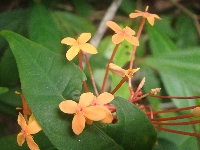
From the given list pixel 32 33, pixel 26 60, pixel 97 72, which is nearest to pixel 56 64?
pixel 26 60

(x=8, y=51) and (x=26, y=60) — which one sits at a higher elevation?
(x=26, y=60)

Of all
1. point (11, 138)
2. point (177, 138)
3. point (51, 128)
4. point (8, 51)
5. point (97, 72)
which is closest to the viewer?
point (51, 128)

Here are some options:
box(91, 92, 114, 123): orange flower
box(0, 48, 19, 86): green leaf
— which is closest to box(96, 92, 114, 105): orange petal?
box(91, 92, 114, 123): orange flower

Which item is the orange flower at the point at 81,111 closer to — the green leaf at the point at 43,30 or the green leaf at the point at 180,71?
the green leaf at the point at 43,30

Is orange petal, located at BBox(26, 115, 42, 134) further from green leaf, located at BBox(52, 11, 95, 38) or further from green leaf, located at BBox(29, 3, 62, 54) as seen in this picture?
green leaf, located at BBox(52, 11, 95, 38)

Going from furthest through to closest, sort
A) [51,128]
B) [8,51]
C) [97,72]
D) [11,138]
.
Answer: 1. [97,72]
2. [8,51]
3. [11,138]
4. [51,128]

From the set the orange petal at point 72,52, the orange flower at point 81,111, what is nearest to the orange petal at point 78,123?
the orange flower at point 81,111

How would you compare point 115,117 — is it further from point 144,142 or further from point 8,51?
point 8,51

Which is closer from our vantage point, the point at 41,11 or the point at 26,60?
the point at 26,60
